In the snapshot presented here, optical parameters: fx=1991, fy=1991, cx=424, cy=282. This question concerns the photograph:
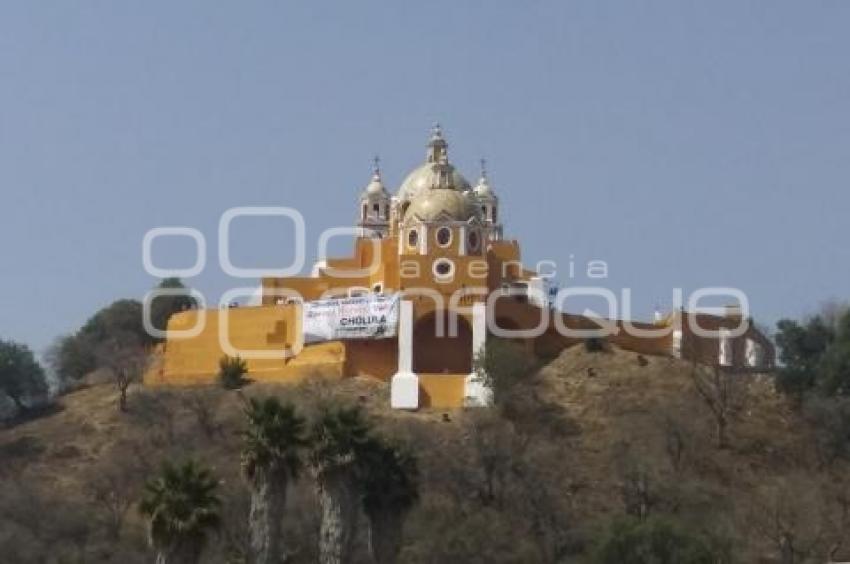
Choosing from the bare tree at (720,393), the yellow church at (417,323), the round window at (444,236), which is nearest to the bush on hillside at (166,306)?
A: the yellow church at (417,323)

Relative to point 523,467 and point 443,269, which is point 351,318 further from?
point 523,467

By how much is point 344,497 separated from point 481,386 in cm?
2262

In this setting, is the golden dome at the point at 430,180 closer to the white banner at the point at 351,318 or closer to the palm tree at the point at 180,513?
the white banner at the point at 351,318

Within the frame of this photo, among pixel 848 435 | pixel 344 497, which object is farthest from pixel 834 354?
pixel 344 497

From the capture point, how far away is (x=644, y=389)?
2502 inches

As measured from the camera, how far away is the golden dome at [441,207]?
65.5 metres

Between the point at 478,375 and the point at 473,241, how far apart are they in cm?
543

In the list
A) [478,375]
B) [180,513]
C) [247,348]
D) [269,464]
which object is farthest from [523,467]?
[180,513]

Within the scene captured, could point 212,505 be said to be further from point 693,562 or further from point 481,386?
point 481,386

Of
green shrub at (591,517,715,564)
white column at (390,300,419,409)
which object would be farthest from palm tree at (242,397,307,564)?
white column at (390,300,419,409)

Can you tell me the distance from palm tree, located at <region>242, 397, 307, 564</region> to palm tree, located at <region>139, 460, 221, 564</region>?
198cm

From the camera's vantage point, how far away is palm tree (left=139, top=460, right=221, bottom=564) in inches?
1436

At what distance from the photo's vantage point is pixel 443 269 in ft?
211

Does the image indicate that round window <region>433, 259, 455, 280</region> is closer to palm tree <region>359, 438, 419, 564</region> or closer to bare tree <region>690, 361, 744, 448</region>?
bare tree <region>690, 361, 744, 448</region>
